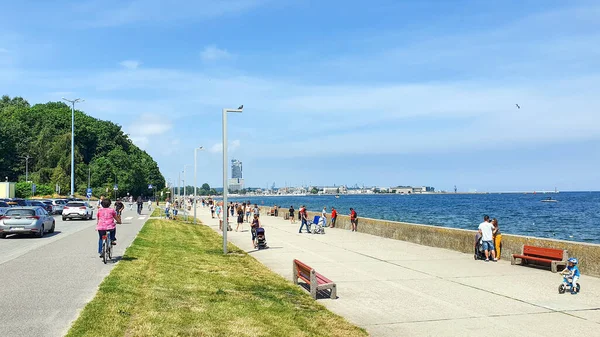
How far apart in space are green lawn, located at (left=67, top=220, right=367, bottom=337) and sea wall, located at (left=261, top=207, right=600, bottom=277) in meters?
7.74

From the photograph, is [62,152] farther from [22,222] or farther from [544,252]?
[544,252]

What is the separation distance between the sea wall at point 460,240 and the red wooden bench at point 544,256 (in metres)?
0.44

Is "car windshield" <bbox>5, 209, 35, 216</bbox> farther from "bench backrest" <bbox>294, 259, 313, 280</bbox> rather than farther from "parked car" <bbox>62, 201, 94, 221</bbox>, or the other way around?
"bench backrest" <bbox>294, 259, 313, 280</bbox>

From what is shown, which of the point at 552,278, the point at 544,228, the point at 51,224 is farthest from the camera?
the point at 544,228

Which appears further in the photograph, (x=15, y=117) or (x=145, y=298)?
(x=15, y=117)

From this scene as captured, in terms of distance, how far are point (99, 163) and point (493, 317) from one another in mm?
113461

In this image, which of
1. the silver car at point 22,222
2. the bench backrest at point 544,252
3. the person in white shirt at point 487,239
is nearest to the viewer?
the bench backrest at point 544,252

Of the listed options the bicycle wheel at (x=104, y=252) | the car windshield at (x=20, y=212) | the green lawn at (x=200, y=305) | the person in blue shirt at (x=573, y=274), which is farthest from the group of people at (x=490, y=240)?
the car windshield at (x=20, y=212)

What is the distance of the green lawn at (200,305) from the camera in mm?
7684

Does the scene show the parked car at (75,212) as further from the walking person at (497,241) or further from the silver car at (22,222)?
the walking person at (497,241)

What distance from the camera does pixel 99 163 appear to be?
114 m

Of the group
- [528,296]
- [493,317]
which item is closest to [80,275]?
[493,317]

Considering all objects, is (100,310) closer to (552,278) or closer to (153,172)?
(552,278)

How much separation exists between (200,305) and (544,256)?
1009 centimetres
